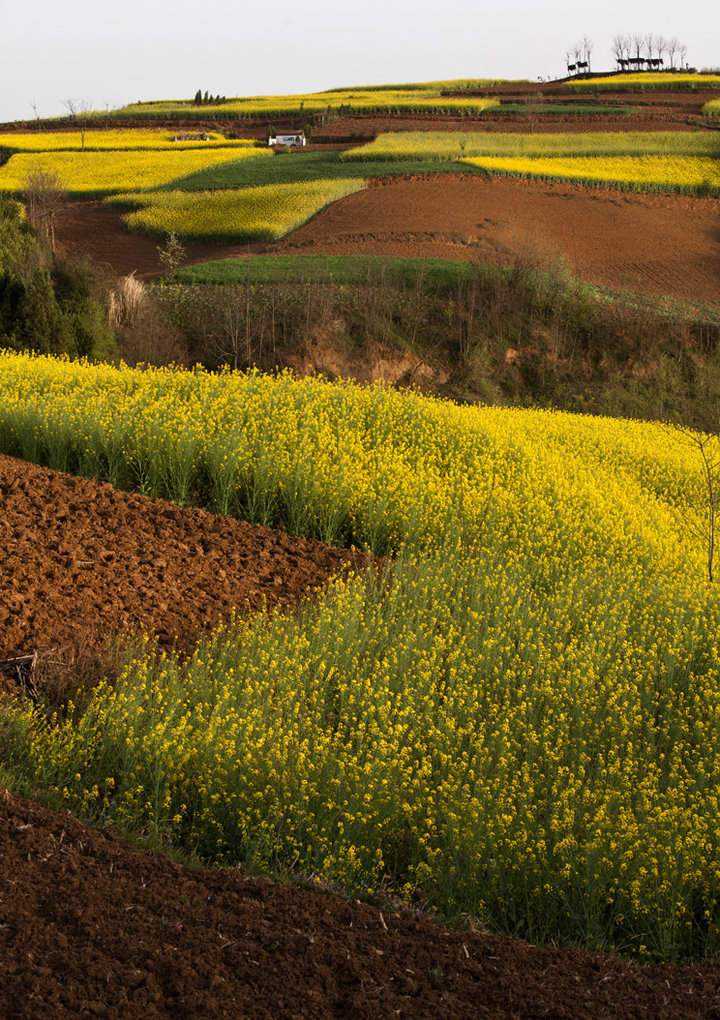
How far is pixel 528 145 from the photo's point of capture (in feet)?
209

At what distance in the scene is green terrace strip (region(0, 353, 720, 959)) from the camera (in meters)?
4.96

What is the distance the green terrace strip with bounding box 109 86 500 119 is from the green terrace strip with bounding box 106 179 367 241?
3406 centimetres

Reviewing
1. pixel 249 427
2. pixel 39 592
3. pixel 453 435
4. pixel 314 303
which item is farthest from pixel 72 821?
pixel 314 303

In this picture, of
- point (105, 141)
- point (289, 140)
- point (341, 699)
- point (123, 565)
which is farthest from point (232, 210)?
point (341, 699)

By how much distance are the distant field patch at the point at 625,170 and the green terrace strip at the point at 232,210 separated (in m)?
10.1

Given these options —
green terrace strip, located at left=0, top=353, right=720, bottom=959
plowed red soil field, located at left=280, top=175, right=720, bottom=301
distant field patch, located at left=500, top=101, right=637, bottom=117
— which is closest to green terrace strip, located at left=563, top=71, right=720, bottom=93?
distant field patch, located at left=500, top=101, right=637, bottom=117

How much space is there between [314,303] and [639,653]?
80.2ft

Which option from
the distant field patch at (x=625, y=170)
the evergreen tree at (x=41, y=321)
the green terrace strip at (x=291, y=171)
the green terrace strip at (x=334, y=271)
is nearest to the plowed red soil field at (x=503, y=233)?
the distant field patch at (x=625, y=170)

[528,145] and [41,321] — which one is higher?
[528,145]

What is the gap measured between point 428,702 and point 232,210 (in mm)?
45723

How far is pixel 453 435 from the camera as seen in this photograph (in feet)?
48.0

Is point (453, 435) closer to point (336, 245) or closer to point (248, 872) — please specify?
point (248, 872)

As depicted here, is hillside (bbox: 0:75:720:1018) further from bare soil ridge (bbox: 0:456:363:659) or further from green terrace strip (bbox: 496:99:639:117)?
green terrace strip (bbox: 496:99:639:117)

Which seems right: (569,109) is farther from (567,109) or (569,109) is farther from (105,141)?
(105,141)
